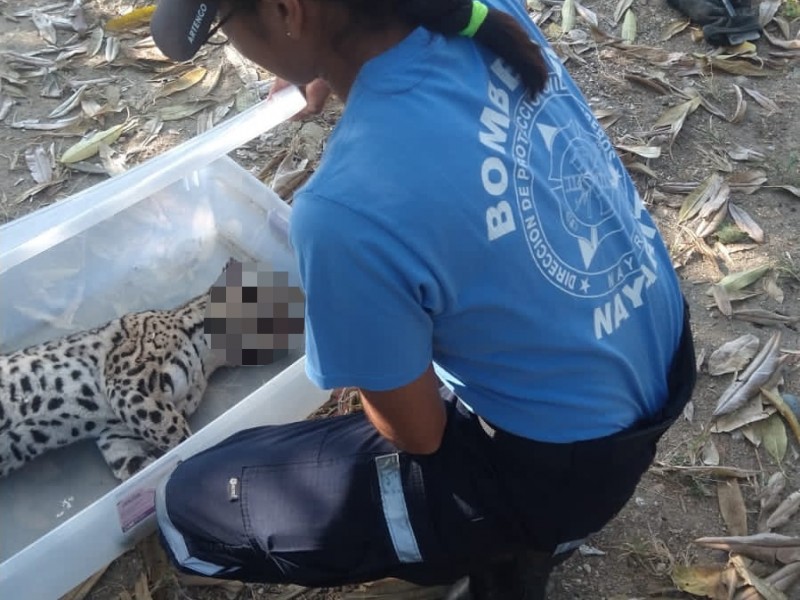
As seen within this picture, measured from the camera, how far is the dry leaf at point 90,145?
306 cm

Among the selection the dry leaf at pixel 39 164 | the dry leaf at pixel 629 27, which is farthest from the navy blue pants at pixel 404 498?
the dry leaf at pixel 629 27

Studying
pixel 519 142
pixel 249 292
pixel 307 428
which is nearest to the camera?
pixel 519 142

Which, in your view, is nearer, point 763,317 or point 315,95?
point 315,95

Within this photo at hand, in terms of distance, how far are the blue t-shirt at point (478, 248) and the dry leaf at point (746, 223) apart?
4.69 feet

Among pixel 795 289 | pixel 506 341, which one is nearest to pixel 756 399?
pixel 795 289

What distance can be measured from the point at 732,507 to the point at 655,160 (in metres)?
1.27

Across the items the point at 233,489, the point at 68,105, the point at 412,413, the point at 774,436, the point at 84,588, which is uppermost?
the point at 412,413

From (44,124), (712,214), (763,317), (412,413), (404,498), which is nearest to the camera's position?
(412,413)

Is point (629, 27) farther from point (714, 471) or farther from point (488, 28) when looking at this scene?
point (488, 28)

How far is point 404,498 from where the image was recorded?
164 centimetres

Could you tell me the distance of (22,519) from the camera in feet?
7.55

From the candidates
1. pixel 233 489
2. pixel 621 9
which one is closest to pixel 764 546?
pixel 233 489

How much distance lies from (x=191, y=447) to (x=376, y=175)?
1053 millimetres

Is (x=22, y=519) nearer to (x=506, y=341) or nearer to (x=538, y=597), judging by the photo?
(x=538, y=597)
